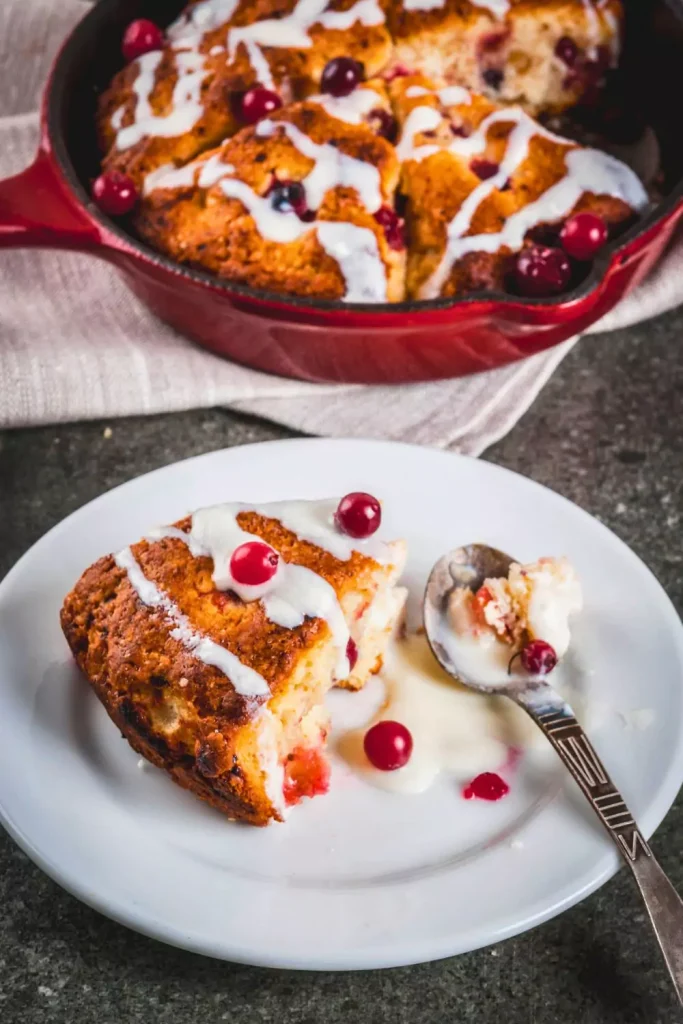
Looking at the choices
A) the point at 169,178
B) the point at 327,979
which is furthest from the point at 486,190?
the point at 327,979

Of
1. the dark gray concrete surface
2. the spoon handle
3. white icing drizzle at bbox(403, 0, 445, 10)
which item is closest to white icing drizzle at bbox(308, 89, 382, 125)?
white icing drizzle at bbox(403, 0, 445, 10)

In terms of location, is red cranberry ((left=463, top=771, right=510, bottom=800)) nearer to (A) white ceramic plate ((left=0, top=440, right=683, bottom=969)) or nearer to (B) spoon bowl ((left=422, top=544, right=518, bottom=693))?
(A) white ceramic plate ((left=0, top=440, right=683, bottom=969))

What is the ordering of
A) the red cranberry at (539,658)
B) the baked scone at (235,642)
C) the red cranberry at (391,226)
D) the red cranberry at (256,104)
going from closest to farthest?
the baked scone at (235,642) < the red cranberry at (539,658) < the red cranberry at (391,226) < the red cranberry at (256,104)

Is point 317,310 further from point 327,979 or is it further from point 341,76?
point 327,979

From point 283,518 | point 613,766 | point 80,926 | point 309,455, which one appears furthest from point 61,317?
point 613,766

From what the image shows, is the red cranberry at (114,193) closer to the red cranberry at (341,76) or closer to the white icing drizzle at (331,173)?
the white icing drizzle at (331,173)

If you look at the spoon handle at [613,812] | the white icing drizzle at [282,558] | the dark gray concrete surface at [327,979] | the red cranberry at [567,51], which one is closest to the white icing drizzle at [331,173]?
the red cranberry at [567,51]
